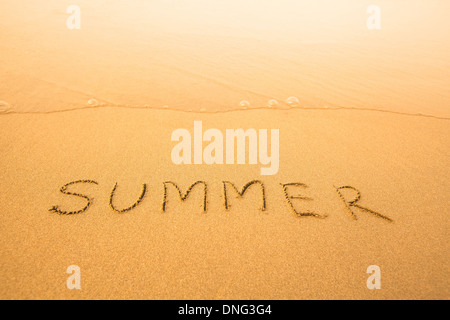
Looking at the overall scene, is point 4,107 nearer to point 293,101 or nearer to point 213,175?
point 213,175

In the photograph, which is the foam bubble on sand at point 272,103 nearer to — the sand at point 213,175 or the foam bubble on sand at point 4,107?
the sand at point 213,175

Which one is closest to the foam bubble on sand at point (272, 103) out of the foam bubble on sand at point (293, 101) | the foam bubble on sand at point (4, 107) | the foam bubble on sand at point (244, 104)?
the foam bubble on sand at point (293, 101)

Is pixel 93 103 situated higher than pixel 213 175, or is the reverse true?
pixel 93 103

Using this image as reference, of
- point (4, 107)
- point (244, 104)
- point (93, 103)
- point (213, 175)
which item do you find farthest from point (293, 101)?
point (4, 107)

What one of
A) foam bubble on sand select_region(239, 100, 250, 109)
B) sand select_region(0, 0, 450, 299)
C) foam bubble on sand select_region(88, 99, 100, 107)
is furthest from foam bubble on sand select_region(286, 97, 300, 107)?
foam bubble on sand select_region(88, 99, 100, 107)

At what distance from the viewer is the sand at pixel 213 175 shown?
147cm

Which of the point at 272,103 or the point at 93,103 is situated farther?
the point at 272,103

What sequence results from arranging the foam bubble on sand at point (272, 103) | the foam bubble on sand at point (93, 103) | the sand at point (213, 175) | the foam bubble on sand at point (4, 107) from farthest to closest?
1. the foam bubble on sand at point (272, 103)
2. the foam bubble on sand at point (93, 103)
3. the foam bubble on sand at point (4, 107)
4. the sand at point (213, 175)

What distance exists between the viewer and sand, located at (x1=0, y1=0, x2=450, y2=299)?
1.47 metres

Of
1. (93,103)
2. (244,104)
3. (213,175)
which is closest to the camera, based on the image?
(213,175)

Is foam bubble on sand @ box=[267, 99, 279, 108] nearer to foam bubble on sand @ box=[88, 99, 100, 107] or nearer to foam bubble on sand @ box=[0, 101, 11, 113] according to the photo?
foam bubble on sand @ box=[88, 99, 100, 107]

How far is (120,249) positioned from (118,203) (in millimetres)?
391

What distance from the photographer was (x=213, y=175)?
2.16m

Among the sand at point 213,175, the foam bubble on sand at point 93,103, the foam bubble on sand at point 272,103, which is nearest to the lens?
the sand at point 213,175
